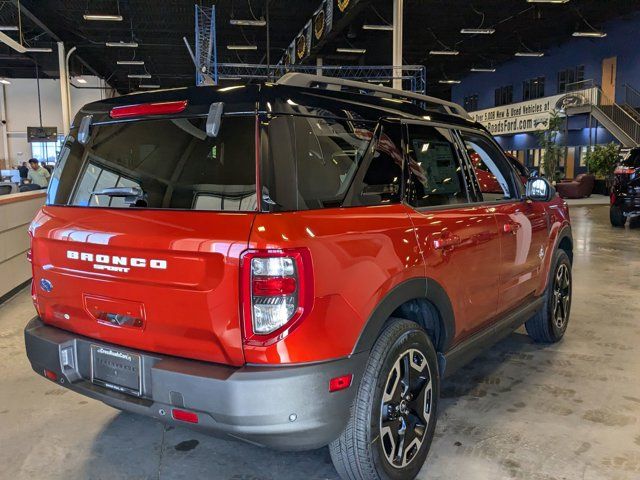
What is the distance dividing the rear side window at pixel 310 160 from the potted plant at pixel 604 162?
21251mm

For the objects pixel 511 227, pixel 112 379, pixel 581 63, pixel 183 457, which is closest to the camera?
pixel 112 379

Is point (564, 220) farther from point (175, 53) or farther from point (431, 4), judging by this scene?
point (175, 53)

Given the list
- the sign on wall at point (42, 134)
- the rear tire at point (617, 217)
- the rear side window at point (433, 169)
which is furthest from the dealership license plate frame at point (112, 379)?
the sign on wall at point (42, 134)

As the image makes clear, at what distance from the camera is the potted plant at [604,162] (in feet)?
67.8

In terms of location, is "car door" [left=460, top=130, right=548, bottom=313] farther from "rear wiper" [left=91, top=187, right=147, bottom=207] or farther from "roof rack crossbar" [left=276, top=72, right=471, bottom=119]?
"rear wiper" [left=91, top=187, right=147, bottom=207]

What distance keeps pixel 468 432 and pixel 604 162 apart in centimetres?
2106

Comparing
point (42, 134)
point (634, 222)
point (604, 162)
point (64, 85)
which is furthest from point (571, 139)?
point (42, 134)

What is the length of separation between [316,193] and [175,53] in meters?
25.7

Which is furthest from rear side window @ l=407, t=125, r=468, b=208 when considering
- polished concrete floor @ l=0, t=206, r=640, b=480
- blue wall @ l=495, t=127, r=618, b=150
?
blue wall @ l=495, t=127, r=618, b=150

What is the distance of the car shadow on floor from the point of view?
2.49m

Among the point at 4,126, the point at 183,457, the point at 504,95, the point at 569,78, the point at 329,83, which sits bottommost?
the point at 183,457

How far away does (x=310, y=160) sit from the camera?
200 cm

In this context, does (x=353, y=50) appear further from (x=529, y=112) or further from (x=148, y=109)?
(x=148, y=109)

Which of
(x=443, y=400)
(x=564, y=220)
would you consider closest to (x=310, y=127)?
(x=443, y=400)
